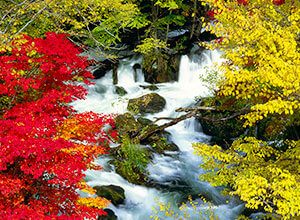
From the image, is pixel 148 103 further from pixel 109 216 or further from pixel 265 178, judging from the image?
pixel 265 178

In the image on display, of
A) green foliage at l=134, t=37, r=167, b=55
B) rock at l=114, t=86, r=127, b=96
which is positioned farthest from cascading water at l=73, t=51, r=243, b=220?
green foliage at l=134, t=37, r=167, b=55

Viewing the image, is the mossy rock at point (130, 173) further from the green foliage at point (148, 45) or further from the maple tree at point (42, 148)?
the green foliage at point (148, 45)

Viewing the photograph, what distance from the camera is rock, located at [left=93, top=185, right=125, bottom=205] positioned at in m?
5.73

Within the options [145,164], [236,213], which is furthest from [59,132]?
[236,213]

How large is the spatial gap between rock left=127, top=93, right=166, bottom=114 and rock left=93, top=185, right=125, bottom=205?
17.2 ft

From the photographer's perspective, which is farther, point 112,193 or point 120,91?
point 120,91

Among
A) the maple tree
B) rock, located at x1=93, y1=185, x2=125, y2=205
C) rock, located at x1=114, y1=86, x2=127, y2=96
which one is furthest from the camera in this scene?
rock, located at x1=114, y1=86, x2=127, y2=96

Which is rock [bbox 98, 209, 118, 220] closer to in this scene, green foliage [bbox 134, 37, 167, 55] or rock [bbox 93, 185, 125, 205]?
rock [bbox 93, 185, 125, 205]

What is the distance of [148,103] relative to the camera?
11.6m

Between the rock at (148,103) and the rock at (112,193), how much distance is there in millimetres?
5242

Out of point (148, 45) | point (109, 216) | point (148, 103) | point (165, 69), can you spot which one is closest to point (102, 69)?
point (148, 45)

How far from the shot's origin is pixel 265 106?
329cm

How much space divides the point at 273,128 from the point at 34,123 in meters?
7.16

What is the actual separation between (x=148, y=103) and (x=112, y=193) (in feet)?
20.8
